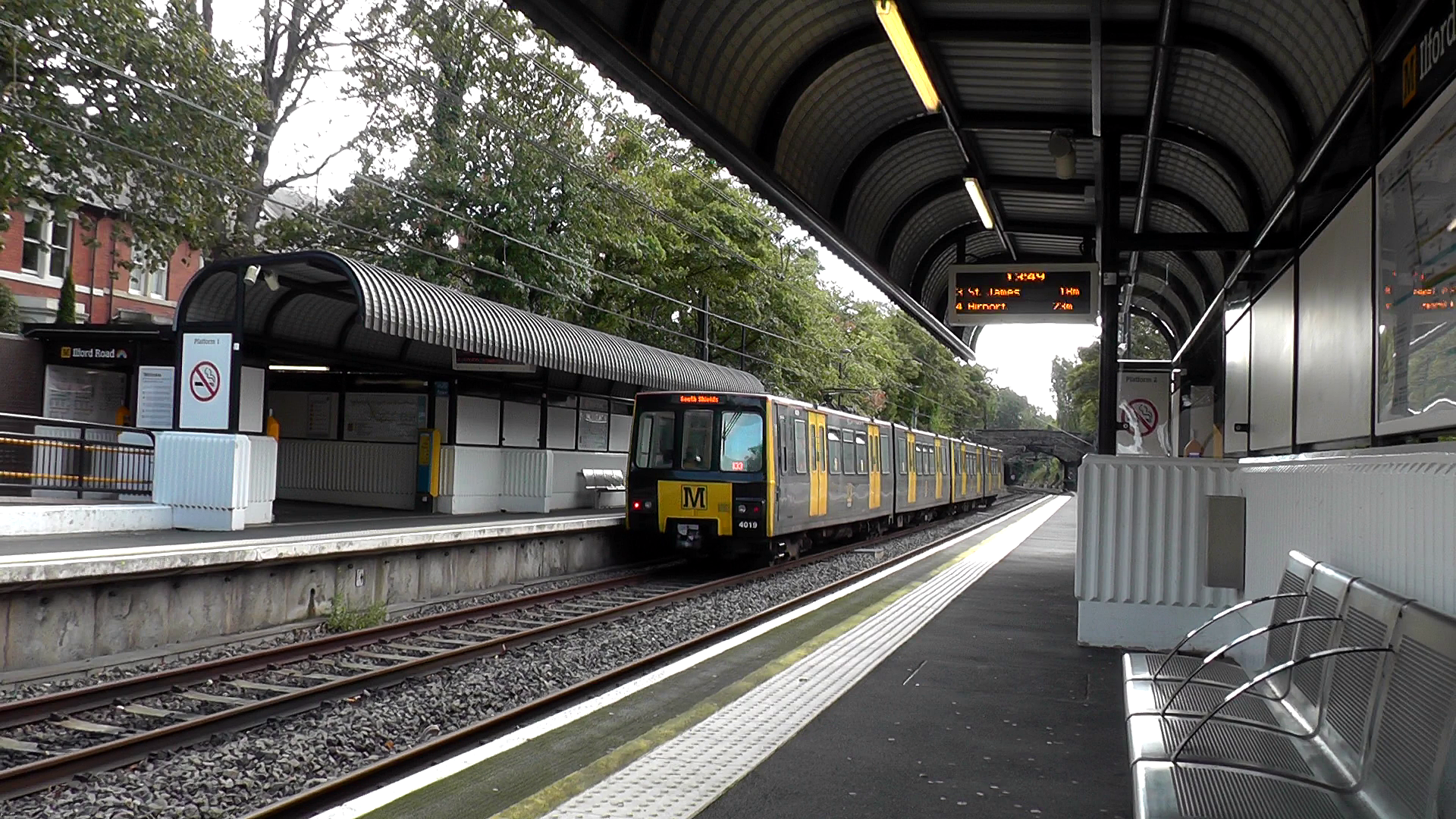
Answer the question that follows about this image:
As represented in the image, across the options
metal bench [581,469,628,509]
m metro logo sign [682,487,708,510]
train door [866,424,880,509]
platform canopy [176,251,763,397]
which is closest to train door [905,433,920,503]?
train door [866,424,880,509]

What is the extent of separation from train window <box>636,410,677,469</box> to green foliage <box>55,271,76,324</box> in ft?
55.5

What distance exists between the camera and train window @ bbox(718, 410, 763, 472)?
17.5 metres

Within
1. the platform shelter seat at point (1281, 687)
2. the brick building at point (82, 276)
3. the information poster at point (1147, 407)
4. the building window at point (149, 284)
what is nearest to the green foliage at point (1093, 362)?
the information poster at point (1147, 407)

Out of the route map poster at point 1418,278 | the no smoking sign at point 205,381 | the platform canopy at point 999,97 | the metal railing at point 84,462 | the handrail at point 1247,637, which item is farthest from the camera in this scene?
the metal railing at point 84,462

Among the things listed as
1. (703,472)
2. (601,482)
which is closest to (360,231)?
(703,472)

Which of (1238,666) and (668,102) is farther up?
(668,102)

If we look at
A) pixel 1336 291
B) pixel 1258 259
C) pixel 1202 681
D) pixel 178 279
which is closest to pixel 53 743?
pixel 1202 681

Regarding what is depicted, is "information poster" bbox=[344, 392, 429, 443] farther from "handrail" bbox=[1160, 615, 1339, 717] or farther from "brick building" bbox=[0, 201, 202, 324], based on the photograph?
"handrail" bbox=[1160, 615, 1339, 717]

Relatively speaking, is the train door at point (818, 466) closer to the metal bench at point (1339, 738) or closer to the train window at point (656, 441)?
the train window at point (656, 441)

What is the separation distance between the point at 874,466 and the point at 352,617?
1465 centimetres

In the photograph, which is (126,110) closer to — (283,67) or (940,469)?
(283,67)

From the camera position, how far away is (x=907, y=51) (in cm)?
744

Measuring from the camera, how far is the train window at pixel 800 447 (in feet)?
61.5

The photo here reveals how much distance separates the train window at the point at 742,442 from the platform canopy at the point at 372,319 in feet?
10.7
